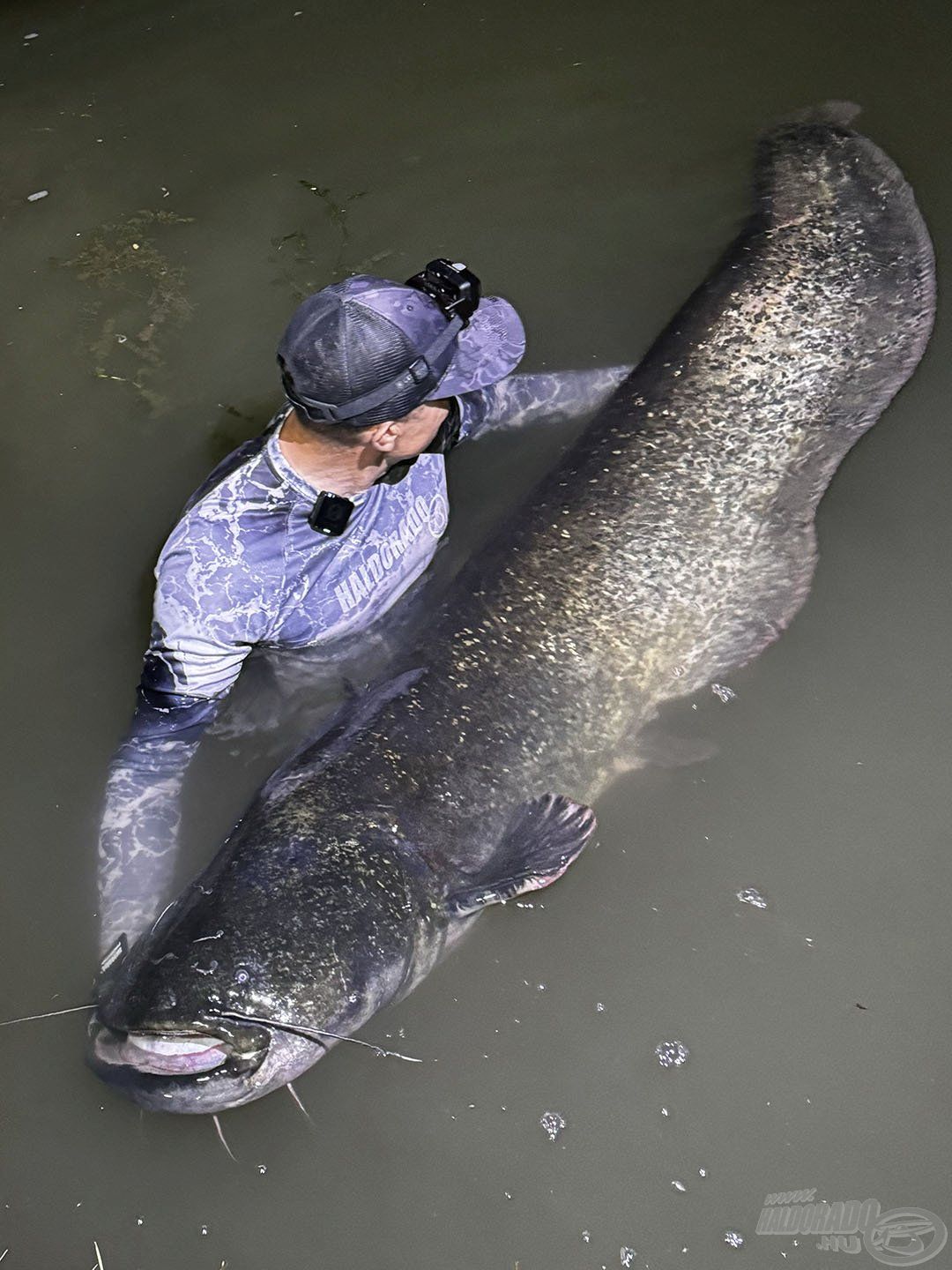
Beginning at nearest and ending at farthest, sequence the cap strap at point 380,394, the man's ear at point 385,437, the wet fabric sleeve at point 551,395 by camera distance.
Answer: the cap strap at point 380,394, the man's ear at point 385,437, the wet fabric sleeve at point 551,395

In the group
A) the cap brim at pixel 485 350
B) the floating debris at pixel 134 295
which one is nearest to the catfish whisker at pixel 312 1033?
the cap brim at pixel 485 350

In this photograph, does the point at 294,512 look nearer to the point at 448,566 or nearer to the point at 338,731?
the point at 338,731

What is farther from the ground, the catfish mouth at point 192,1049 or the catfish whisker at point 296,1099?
the catfish mouth at point 192,1049

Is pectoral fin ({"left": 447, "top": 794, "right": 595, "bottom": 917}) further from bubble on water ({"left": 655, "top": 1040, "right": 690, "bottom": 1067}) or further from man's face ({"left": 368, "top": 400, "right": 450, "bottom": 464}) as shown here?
man's face ({"left": 368, "top": 400, "right": 450, "bottom": 464})

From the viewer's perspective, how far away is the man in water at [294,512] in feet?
8.01

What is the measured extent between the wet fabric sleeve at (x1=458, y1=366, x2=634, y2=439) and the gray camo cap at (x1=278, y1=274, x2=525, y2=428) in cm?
109

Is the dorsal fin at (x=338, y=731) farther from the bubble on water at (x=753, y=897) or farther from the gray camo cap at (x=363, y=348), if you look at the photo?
the bubble on water at (x=753, y=897)

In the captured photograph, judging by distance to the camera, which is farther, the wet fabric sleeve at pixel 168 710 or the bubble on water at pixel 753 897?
the bubble on water at pixel 753 897

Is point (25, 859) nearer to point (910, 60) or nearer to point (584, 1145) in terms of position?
point (584, 1145)

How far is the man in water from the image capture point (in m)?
2.44

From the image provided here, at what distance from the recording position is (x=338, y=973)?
2.52 metres

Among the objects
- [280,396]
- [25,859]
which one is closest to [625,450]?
[280,396]

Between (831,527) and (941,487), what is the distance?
39 cm

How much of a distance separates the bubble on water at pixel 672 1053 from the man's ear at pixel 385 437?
1.61m
